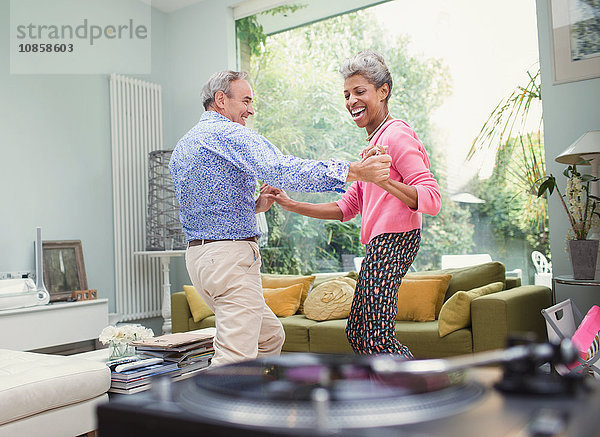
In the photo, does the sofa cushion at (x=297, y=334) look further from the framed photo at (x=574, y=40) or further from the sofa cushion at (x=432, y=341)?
the framed photo at (x=574, y=40)

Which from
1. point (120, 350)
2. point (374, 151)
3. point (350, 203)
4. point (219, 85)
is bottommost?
point (120, 350)

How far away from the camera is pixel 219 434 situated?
0.61m

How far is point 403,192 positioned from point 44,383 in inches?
58.0

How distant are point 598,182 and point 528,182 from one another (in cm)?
76

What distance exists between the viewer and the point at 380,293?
5.72 feet

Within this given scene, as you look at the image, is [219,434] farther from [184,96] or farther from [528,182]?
[184,96]

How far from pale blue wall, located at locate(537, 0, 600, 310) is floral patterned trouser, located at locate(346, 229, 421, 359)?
6.73 feet

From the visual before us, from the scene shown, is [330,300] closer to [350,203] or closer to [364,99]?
[350,203]

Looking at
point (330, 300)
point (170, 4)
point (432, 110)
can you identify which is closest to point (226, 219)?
point (330, 300)

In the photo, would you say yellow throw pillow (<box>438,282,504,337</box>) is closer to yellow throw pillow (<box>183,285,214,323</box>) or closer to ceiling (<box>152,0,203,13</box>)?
yellow throw pillow (<box>183,285,214,323</box>)

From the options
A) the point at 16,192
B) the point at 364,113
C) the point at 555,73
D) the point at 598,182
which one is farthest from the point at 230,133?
the point at 16,192

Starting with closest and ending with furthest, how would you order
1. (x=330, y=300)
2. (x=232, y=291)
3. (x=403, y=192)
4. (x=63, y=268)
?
(x=403, y=192)
(x=232, y=291)
(x=330, y=300)
(x=63, y=268)

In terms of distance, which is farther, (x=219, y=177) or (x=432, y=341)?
(x=432, y=341)

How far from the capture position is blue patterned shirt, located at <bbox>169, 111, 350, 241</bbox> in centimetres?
188
